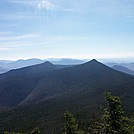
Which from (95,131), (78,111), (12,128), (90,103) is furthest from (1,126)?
(95,131)

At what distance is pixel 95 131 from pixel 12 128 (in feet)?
352

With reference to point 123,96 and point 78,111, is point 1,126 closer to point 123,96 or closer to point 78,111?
point 78,111

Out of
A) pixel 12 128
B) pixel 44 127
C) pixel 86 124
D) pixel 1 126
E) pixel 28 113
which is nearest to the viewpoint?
pixel 86 124

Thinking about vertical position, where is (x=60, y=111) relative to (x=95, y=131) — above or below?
below

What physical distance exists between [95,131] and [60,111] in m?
125

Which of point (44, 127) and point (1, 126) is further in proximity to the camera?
point (1, 126)

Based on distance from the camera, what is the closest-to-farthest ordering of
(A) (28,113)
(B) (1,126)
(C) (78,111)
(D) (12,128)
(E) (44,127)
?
(E) (44,127), (D) (12,128), (B) (1,126), (C) (78,111), (A) (28,113)

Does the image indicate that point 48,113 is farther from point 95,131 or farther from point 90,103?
point 95,131

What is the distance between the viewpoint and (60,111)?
6284 inches

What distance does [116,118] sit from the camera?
117 ft

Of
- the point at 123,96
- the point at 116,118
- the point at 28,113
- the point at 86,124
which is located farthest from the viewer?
the point at 123,96

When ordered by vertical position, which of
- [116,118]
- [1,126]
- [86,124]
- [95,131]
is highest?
[116,118]

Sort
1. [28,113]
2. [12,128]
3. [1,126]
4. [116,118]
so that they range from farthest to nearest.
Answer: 1. [28,113]
2. [1,126]
3. [12,128]
4. [116,118]

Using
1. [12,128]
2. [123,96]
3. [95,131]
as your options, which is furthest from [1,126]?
[95,131]
